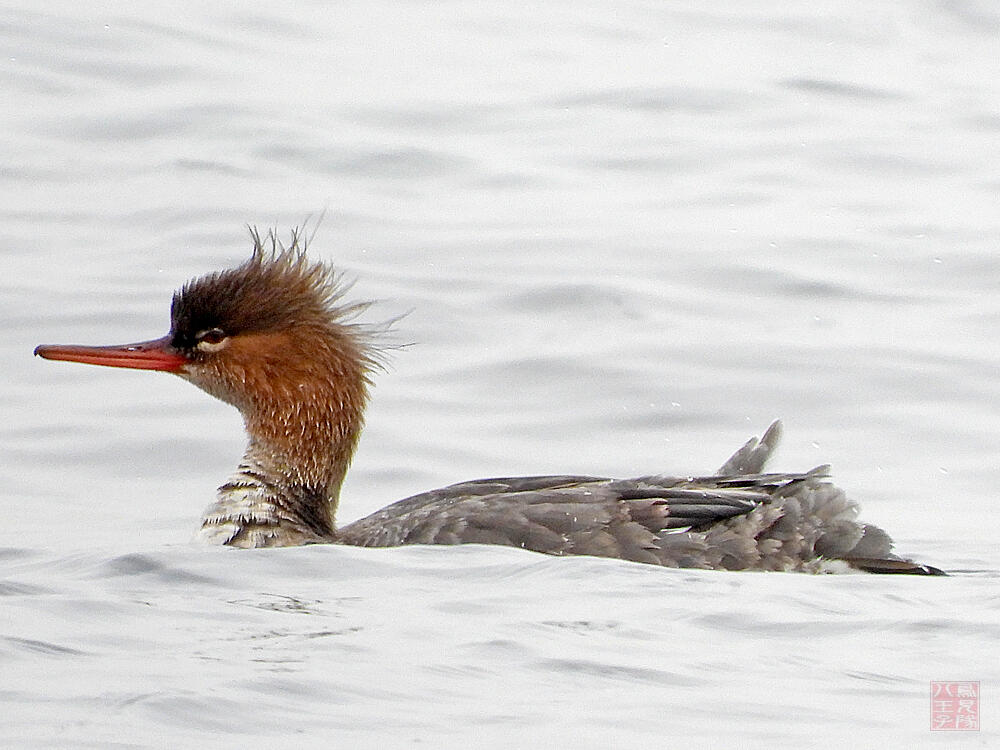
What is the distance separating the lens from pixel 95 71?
16297mm

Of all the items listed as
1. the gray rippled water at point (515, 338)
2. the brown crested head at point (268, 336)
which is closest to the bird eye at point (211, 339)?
the brown crested head at point (268, 336)

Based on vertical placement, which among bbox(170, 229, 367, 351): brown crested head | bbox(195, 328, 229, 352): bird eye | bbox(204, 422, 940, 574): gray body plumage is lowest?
bbox(204, 422, 940, 574): gray body plumage

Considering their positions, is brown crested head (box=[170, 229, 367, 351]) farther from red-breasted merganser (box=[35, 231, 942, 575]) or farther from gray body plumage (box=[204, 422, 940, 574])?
gray body plumage (box=[204, 422, 940, 574])

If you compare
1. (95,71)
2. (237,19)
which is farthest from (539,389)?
(237,19)

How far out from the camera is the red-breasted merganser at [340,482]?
657 cm

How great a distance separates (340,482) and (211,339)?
654mm

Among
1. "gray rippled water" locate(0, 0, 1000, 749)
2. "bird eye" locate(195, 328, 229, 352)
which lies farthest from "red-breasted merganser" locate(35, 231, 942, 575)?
"gray rippled water" locate(0, 0, 1000, 749)

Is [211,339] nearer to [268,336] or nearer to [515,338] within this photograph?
[268,336]

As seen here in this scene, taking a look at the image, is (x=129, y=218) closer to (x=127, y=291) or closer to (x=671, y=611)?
(x=127, y=291)

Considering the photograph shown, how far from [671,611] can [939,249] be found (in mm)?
7315

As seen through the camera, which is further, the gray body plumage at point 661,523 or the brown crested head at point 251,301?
the brown crested head at point 251,301

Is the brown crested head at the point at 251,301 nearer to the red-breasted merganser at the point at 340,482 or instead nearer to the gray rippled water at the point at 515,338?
the red-breasted merganser at the point at 340,482

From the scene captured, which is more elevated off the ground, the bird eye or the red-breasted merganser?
the bird eye

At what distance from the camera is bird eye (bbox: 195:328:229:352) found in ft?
24.2
